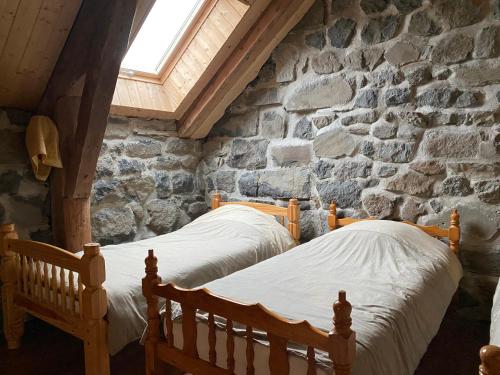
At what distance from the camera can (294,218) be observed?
327 centimetres

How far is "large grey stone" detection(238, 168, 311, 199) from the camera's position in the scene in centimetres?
339

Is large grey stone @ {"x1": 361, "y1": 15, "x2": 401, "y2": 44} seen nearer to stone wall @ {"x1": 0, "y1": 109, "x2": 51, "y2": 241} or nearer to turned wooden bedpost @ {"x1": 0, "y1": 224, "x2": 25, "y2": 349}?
stone wall @ {"x1": 0, "y1": 109, "x2": 51, "y2": 241}

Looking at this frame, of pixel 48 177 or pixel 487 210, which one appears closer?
pixel 487 210

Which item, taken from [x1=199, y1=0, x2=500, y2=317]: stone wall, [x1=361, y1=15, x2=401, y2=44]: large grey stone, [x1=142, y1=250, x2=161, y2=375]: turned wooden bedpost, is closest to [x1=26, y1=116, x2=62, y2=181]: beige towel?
[x1=142, y1=250, x2=161, y2=375]: turned wooden bedpost

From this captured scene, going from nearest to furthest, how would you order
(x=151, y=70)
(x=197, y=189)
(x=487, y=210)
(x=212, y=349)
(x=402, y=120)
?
(x=212, y=349) → (x=487, y=210) → (x=402, y=120) → (x=151, y=70) → (x=197, y=189)

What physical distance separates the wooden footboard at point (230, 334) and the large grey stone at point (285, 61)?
2.23 metres

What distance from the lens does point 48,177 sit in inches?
115

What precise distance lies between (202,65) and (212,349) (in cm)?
241

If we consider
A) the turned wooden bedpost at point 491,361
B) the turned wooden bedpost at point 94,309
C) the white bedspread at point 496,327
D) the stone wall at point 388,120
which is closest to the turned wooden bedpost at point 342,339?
the turned wooden bedpost at point 491,361

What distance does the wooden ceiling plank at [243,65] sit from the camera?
10.2ft

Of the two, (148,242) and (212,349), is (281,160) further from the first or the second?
(212,349)

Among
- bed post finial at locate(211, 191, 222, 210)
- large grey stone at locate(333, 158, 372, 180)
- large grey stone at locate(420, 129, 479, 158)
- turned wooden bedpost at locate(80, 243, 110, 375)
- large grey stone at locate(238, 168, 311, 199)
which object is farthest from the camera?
bed post finial at locate(211, 191, 222, 210)

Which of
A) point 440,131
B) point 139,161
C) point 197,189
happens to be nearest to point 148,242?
point 139,161

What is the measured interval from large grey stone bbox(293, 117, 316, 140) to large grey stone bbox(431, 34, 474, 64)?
103 cm
